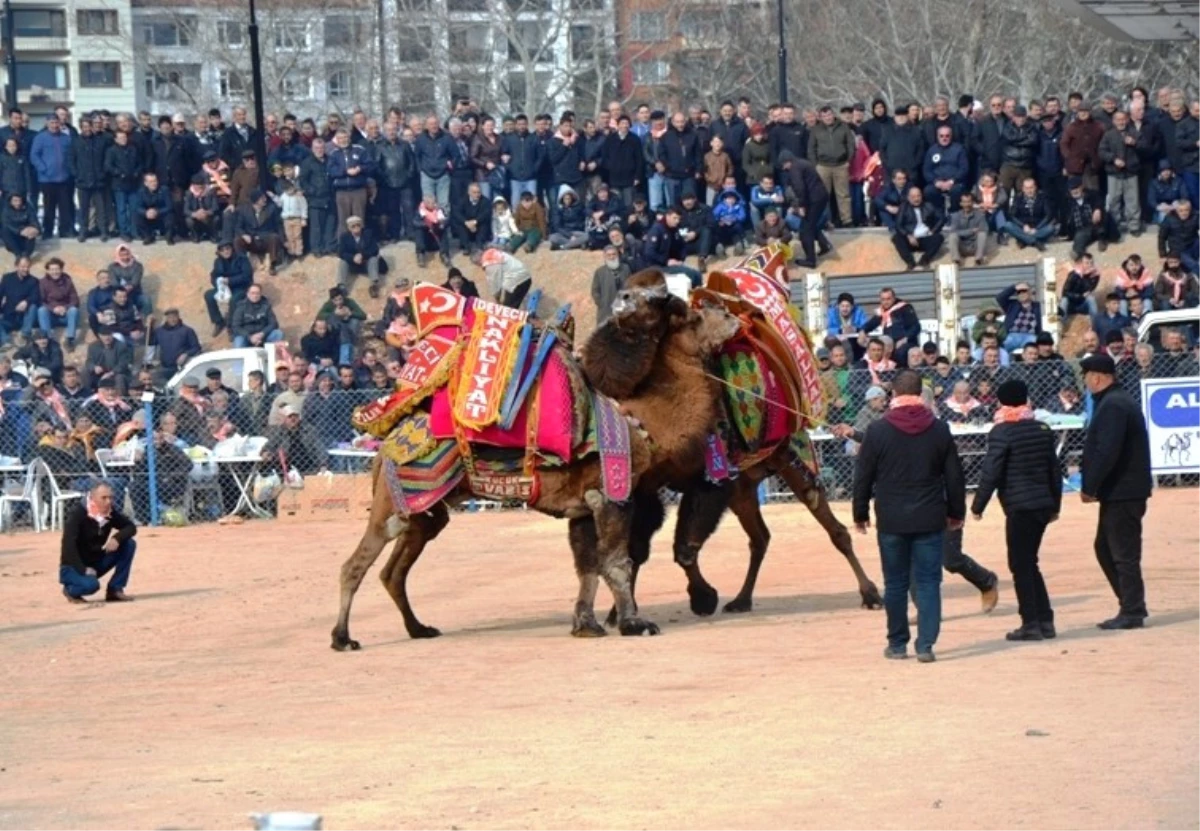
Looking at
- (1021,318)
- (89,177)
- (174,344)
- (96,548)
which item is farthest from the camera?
(89,177)

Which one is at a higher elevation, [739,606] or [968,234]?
[968,234]

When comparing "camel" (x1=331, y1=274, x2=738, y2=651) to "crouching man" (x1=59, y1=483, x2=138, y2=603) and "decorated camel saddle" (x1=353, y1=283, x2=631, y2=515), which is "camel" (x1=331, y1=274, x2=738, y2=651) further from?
"crouching man" (x1=59, y1=483, x2=138, y2=603)

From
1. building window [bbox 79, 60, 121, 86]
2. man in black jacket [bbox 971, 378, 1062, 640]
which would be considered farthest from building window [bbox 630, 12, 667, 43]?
man in black jacket [bbox 971, 378, 1062, 640]

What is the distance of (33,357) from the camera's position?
31.6 metres

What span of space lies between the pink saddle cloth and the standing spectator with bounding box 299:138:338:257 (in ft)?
62.9

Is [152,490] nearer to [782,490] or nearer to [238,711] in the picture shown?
[782,490]

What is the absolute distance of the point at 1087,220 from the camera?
31.1 meters

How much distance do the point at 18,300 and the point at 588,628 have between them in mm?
19678

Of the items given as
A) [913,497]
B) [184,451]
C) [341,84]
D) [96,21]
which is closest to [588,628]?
[913,497]

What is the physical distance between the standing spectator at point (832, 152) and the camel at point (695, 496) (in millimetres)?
15472

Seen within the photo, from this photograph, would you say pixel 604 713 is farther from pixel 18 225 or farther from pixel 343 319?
pixel 18 225

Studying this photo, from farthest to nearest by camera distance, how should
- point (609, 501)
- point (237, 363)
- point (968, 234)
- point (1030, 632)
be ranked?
1. point (968, 234)
2. point (237, 363)
3. point (609, 501)
4. point (1030, 632)

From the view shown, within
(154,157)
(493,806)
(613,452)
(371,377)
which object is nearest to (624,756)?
(493,806)

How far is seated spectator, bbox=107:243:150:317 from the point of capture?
33094 millimetres
